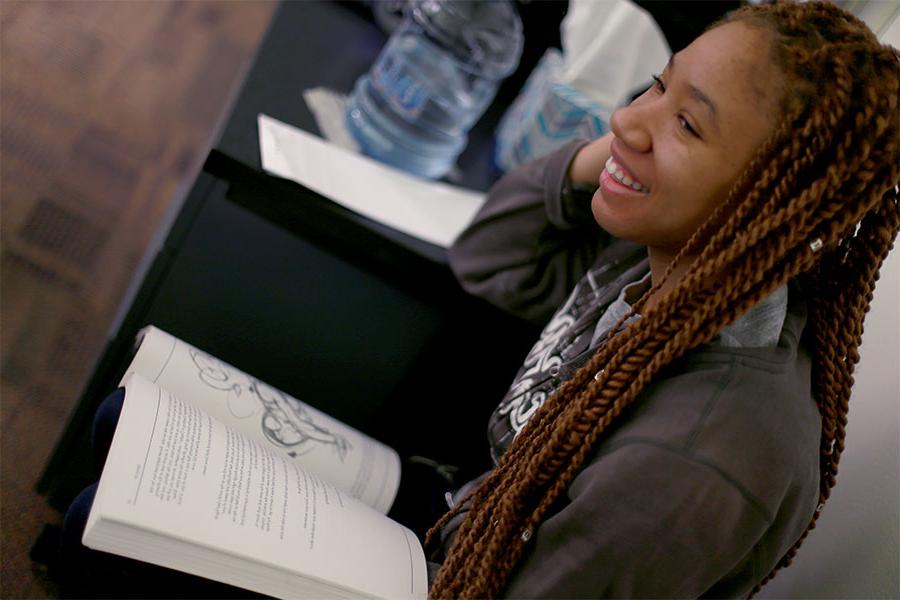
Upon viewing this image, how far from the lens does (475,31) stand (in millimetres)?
1426

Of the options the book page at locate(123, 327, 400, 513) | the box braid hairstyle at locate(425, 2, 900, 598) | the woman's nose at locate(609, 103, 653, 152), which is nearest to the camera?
the box braid hairstyle at locate(425, 2, 900, 598)

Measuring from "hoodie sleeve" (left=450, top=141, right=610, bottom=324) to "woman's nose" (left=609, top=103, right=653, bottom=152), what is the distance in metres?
0.29

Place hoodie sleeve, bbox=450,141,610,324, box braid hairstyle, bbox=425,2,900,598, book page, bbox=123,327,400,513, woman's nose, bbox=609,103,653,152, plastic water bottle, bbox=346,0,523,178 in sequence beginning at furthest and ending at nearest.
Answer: plastic water bottle, bbox=346,0,523,178
hoodie sleeve, bbox=450,141,610,324
book page, bbox=123,327,400,513
woman's nose, bbox=609,103,653,152
box braid hairstyle, bbox=425,2,900,598

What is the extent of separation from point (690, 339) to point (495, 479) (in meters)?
0.25

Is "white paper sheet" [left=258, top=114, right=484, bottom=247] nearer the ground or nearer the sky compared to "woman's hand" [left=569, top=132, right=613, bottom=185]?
nearer the ground

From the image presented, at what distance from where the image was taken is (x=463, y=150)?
140 cm

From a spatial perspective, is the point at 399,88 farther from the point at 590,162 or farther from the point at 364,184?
the point at 590,162

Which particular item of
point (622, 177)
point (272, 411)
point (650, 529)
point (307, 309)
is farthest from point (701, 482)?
point (307, 309)

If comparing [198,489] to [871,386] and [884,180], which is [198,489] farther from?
[871,386]

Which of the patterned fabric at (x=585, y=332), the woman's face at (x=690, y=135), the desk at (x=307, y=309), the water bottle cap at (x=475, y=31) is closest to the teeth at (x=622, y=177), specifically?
the woman's face at (x=690, y=135)

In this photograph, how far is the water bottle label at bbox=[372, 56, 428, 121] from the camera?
130 cm

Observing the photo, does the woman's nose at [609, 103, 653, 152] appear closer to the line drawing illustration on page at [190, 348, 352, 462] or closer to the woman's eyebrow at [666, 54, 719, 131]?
the woman's eyebrow at [666, 54, 719, 131]

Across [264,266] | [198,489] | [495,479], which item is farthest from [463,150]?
[198,489]

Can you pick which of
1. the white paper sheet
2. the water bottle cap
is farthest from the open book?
the water bottle cap
